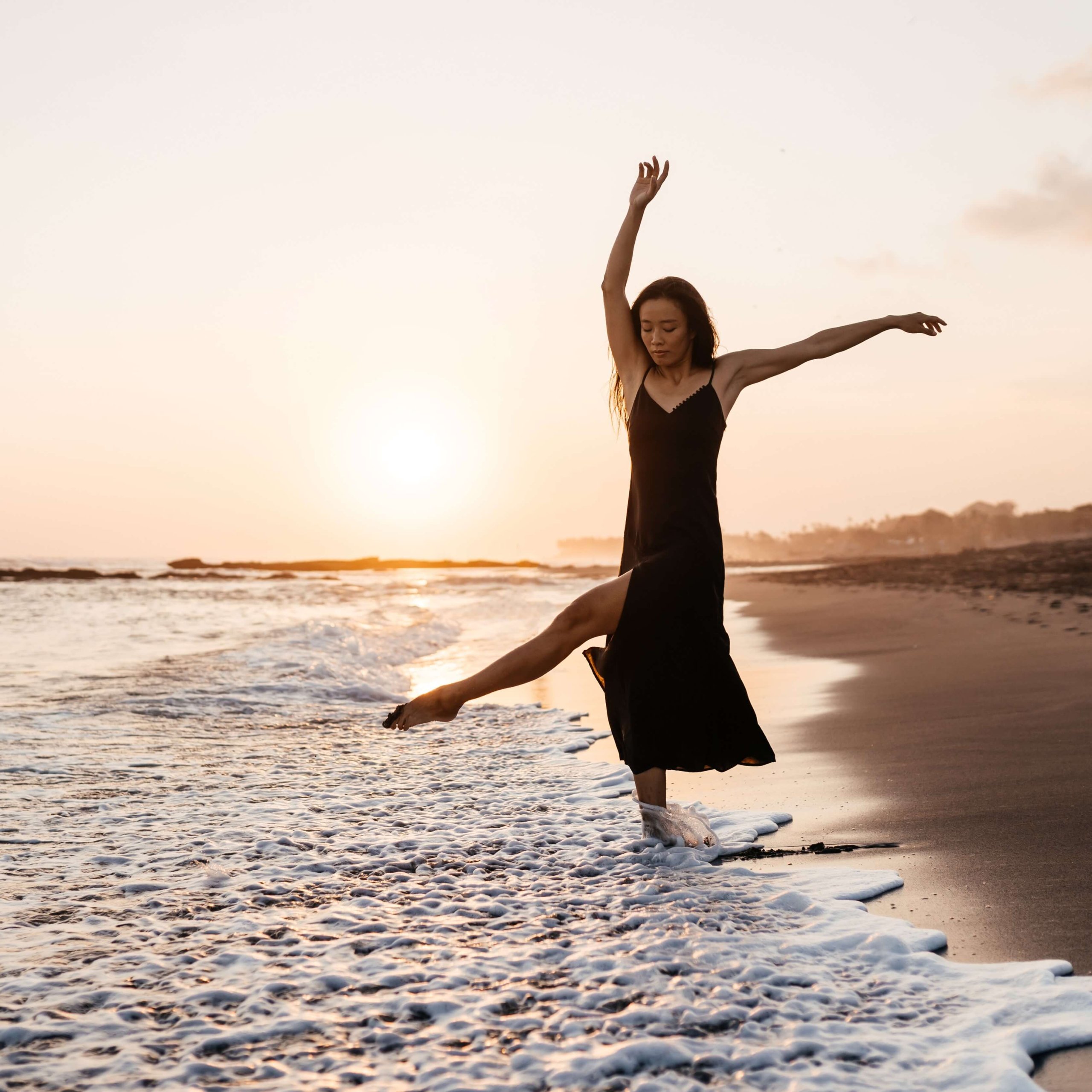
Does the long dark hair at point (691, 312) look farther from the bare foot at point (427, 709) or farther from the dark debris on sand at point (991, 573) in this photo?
the dark debris on sand at point (991, 573)

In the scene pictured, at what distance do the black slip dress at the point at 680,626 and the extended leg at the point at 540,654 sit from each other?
7cm

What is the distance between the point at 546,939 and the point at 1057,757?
313 centimetres

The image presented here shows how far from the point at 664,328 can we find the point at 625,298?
0.28 meters

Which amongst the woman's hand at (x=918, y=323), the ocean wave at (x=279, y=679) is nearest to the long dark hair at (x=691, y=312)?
the woman's hand at (x=918, y=323)

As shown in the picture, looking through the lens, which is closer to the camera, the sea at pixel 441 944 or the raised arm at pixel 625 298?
the sea at pixel 441 944

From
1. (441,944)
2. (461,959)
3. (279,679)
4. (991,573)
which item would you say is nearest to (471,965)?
(461,959)

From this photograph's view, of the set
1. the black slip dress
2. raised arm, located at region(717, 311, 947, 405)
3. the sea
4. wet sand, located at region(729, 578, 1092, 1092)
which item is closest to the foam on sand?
the sea

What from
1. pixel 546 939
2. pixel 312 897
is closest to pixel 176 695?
pixel 312 897

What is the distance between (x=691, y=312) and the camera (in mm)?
3654

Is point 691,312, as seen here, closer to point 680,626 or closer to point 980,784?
point 680,626

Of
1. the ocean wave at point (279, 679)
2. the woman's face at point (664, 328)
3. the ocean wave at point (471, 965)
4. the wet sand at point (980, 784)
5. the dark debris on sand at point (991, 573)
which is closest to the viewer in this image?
the ocean wave at point (471, 965)

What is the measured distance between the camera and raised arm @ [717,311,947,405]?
3.69 m

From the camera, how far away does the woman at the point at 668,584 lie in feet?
11.5

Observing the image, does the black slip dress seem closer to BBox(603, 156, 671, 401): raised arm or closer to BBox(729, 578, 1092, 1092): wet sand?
BBox(603, 156, 671, 401): raised arm
